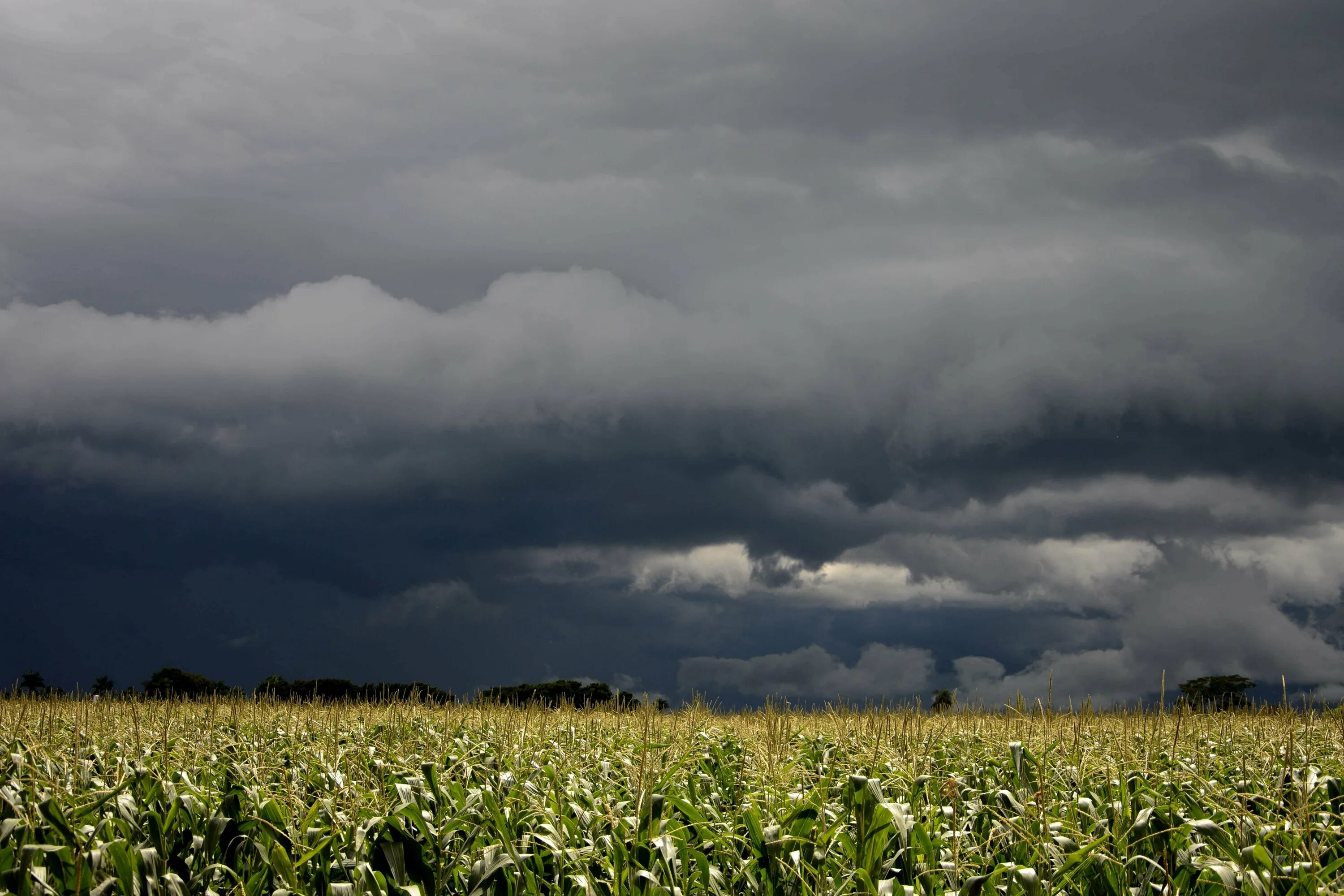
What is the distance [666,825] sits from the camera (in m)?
8.40

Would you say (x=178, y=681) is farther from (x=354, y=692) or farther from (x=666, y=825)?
(x=666, y=825)

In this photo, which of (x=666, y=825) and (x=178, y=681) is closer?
(x=666, y=825)

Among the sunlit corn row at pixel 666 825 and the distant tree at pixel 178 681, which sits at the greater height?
the sunlit corn row at pixel 666 825

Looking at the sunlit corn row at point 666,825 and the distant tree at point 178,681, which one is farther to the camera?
the distant tree at point 178,681

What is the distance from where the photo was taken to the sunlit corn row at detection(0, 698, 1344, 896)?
6.79 metres

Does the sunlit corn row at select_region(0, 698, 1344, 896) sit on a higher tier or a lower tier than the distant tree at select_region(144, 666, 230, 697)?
higher

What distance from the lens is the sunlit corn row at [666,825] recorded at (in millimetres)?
6793

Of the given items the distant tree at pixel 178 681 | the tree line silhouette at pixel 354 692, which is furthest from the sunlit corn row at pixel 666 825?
the distant tree at pixel 178 681

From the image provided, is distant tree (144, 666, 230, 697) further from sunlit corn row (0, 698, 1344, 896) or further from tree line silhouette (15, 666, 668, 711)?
sunlit corn row (0, 698, 1344, 896)

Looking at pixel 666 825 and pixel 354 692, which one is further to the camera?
pixel 354 692

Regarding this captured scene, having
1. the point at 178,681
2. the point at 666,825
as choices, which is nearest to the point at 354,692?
the point at 178,681

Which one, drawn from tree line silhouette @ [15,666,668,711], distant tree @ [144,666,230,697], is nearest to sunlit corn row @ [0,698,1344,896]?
tree line silhouette @ [15,666,668,711]

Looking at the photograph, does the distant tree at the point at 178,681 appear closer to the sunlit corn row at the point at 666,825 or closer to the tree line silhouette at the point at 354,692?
the tree line silhouette at the point at 354,692

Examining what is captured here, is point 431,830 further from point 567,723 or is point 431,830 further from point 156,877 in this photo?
point 567,723
